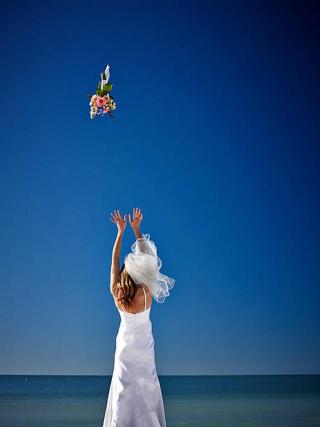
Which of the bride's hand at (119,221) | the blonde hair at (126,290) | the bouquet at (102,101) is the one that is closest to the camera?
the blonde hair at (126,290)

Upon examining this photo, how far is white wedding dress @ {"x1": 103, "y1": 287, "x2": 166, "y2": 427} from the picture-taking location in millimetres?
4246

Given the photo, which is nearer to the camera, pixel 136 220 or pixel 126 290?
→ pixel 126 290

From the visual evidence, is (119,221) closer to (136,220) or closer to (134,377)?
(136,220)

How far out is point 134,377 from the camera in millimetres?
4258

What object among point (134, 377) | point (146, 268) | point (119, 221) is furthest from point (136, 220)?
point (134, 377)

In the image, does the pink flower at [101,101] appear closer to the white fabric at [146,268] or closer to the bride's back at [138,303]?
the white fabric at [146,268]

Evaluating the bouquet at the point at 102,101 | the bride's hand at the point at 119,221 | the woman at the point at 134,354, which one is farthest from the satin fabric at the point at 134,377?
the bouquet at the point at 102,101

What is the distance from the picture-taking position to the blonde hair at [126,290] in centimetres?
421

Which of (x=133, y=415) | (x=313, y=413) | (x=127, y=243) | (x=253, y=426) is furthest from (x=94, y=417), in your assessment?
(x=133, y=415)

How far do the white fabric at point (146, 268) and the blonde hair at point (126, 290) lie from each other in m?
0.03

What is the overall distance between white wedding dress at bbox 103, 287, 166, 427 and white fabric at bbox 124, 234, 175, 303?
188 mm

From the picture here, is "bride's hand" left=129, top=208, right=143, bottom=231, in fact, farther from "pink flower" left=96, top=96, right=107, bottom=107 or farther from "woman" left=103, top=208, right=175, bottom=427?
"pink flower" left=96, top=96, right=107, bottom=107

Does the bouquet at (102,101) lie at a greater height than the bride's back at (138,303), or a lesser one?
greater

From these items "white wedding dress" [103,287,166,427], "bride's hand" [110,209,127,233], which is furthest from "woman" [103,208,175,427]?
"bride's hand" [110,209,127,233]
